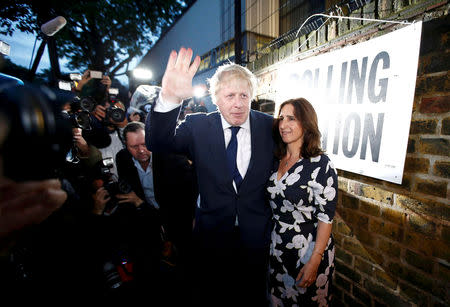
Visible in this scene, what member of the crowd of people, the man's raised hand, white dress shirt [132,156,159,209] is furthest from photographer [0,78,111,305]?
white dress shirt [132,156,159,209]

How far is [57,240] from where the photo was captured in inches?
46.5

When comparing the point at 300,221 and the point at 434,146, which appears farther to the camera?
the point at 300,221

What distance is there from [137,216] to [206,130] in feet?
4.30

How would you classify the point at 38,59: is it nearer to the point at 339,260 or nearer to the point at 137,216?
the point at 137,216

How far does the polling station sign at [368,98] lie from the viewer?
3.70 feet

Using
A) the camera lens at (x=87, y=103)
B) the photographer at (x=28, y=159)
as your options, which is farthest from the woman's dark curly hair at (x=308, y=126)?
the camera lens at (x=87, y=103)

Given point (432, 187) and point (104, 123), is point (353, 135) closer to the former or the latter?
point (432, 187)

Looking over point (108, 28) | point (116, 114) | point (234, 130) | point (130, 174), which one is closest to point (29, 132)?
point (234, 130)

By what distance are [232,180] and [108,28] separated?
12543 mm

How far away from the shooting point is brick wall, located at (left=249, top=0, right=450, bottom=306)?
104cm

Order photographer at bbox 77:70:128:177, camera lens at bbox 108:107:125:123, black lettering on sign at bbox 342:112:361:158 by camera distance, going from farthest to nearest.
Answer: camera lens at bbox 108:107:125:123 → photographer at bbox 77:70:128:177 → black lettering on sign at bbox 342:112:361:158

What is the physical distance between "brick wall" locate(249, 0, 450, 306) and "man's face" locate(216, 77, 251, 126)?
75 centimetres

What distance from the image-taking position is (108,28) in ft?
33.8

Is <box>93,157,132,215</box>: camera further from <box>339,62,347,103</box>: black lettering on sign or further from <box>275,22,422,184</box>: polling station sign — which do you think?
<box>339,62,347,103</box>: black lettering on sign
